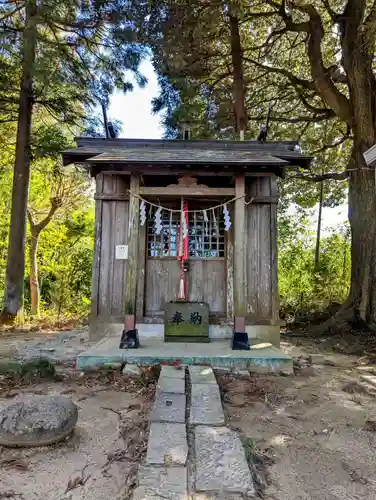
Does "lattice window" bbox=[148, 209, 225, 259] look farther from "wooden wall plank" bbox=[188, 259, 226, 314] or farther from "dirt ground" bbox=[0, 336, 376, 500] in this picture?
"dirt ground" bbox=[0, 336, 376, 500]

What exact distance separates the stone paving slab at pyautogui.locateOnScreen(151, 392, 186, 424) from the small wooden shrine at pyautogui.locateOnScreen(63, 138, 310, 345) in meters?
2.21

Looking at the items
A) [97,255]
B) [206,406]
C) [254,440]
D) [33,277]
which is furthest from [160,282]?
[33,277]

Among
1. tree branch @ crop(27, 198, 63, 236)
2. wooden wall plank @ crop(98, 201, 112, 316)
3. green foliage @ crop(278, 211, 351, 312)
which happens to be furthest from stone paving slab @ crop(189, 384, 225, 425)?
tree branch @ crop(27, 198, 63, 236)

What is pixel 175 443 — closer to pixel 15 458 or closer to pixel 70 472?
pixel 70 472

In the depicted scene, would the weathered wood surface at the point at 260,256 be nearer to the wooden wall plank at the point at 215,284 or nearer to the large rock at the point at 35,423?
the wooden wall plank at the point at 215,284

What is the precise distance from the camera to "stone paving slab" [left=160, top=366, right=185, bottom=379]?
13.3 feet

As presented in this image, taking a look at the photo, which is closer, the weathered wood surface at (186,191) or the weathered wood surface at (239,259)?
the weathered wood surface at (239,259)

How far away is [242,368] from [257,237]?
2462 millimetres

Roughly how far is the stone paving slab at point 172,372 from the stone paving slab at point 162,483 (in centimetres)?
186

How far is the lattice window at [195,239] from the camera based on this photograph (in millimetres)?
6363

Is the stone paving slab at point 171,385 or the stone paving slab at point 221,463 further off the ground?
the stone paving slab at point 171,385

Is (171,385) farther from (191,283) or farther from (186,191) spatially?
(186,191)

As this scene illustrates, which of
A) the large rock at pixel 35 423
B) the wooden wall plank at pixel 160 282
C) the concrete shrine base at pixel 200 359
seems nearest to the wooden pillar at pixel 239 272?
the concrete shrine base at pixel 200 359

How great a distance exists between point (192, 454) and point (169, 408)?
0.76 metres
